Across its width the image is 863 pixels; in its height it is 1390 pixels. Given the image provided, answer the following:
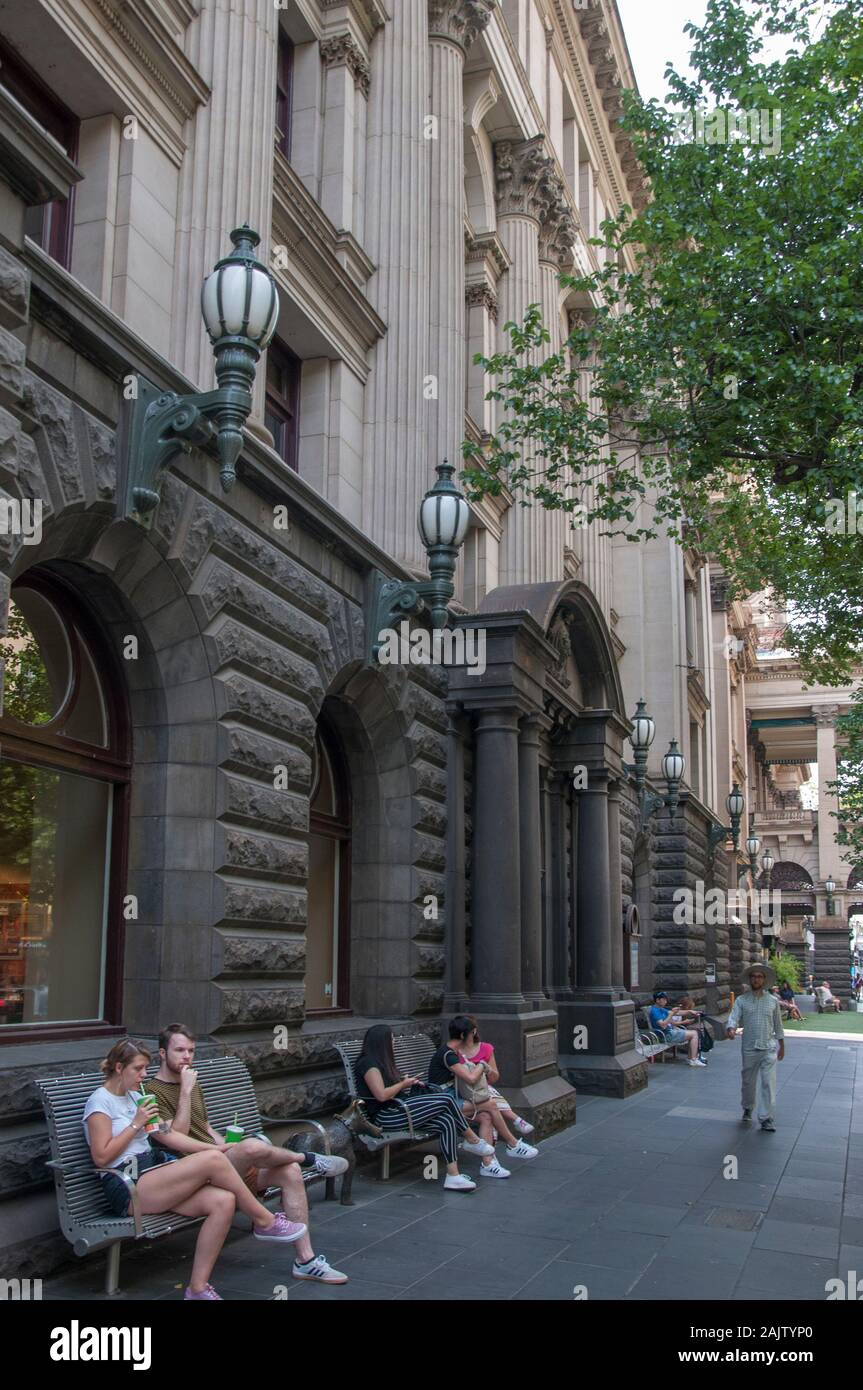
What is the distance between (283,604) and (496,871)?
467cm

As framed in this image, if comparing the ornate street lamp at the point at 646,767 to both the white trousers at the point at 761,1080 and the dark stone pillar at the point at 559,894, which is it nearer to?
the dark stone pillar at the point at 559,894

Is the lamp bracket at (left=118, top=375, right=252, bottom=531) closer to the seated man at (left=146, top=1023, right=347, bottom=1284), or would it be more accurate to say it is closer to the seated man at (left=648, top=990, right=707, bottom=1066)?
the seated man at (left=146, top=1023, right=347, bottom=1284)

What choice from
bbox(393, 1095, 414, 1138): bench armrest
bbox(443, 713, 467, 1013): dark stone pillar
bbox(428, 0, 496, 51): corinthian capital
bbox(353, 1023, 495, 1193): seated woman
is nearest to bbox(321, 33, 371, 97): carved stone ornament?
bbox(428, 0, 496, 51): corinthian capital

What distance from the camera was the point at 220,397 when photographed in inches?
332

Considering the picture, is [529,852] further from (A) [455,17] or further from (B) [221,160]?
(A) [455,17]

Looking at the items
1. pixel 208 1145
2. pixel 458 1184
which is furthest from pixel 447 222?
pixel 208 1145

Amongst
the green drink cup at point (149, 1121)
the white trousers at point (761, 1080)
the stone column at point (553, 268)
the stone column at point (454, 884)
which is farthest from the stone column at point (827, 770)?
the green drink cup at point (149, 1121)

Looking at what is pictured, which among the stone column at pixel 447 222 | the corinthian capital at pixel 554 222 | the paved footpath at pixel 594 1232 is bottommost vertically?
the paved footpath at pixel 594 1232

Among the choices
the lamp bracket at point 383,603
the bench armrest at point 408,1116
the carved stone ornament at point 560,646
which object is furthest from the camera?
the carved stone ornament at point 560,646

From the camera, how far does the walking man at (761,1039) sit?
14.3m

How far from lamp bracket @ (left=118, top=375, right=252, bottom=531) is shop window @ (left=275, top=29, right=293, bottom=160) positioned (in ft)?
21.6

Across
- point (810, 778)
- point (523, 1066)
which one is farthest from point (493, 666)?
point (810, 778)

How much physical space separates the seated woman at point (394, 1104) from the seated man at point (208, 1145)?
8.27 ft

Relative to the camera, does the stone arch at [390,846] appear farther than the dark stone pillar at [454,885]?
No
